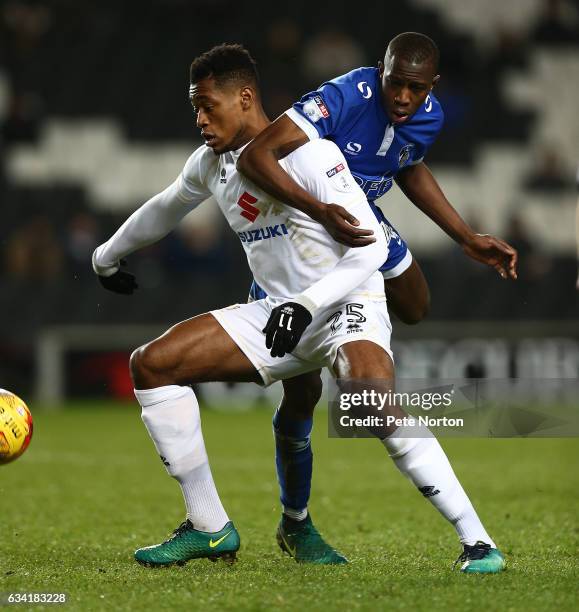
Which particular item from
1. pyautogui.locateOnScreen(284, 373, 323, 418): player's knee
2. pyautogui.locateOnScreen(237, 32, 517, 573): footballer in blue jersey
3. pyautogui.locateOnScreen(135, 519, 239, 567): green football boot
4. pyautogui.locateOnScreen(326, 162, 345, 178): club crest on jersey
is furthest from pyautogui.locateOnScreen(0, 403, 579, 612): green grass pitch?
pyautogui.locateOnScreen(326, 162, 345, 178): club crest on jersey

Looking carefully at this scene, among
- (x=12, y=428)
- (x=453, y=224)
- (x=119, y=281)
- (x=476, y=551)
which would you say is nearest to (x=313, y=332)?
(x=453, y=224)

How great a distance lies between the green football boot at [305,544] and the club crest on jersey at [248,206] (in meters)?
1.35

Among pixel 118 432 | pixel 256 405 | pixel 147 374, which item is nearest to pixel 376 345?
pixel 147 374

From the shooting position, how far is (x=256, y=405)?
45.6 ft

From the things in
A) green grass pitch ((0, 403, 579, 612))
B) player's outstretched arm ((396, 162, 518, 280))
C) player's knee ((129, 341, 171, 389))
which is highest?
player's outstretched arm ((396, 162, 518, 280))

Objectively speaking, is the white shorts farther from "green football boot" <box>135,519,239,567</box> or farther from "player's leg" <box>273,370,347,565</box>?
"green football boot" <box>135,519,239,567</box>

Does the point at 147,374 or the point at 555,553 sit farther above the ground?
the point at 147,374

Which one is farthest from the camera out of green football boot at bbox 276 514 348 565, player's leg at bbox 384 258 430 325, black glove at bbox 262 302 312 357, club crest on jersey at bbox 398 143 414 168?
player's leg at bbox 384 258 430 325

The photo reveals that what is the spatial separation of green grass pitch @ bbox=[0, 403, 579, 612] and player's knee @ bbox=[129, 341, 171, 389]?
0.72 metres

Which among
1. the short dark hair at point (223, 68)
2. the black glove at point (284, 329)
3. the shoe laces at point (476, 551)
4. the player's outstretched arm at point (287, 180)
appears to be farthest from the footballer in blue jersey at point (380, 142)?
the shoe laces at point (476, 551)

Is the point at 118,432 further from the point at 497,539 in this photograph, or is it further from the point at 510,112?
the point at 510,112

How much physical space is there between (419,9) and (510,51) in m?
1.58

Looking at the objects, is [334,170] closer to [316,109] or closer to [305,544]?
[316,109]

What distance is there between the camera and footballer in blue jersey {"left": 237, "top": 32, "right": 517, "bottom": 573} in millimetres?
4504
